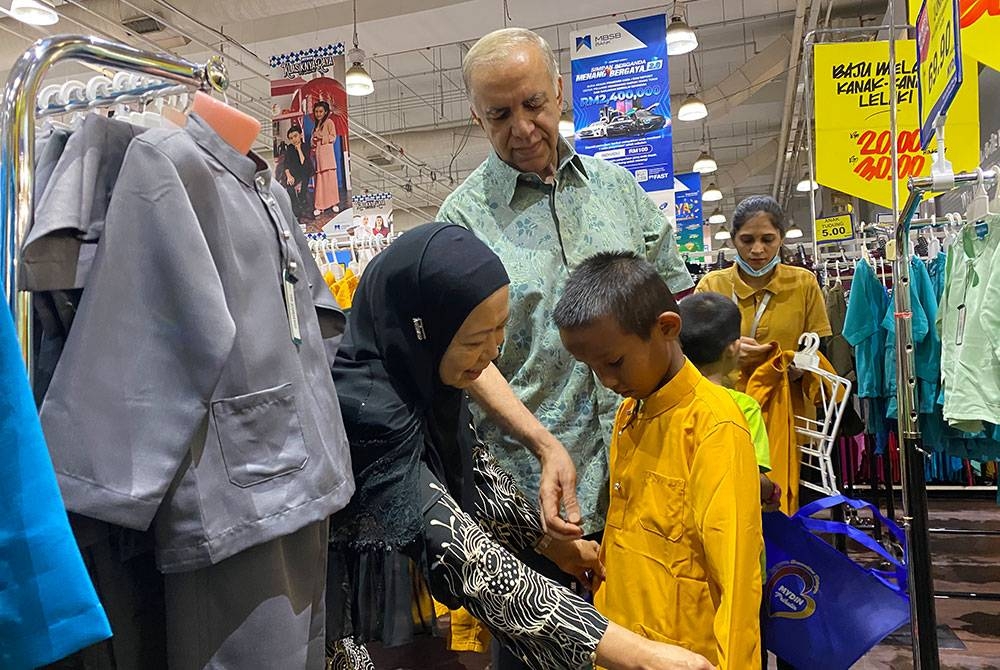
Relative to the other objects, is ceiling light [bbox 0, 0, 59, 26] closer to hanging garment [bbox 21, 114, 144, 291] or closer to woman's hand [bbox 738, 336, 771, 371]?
woman's hand [bbox 738, 336, 771, 371]

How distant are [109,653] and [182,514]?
0.77 ft

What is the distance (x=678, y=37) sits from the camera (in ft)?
22.7

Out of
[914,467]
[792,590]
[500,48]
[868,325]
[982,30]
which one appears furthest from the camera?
[868,325]

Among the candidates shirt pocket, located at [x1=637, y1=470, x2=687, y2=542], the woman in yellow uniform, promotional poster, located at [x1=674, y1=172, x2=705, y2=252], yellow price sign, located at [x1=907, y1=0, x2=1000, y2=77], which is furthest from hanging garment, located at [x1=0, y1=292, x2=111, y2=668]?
promotional poster, located at [x1=674, y1=172, x2=705, y2=252]

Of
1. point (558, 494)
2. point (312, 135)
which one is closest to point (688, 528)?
point (558, 494)

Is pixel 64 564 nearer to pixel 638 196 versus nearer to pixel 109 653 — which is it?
pixel 109 653

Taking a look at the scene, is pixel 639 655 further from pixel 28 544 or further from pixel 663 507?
pixel 28 544

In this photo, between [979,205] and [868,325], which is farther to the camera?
[868,325]

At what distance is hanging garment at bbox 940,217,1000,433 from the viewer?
2676 mm

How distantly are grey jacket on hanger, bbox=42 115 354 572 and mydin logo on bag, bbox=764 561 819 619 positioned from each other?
1.18 meters

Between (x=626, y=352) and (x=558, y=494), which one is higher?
(x=626, y=352)

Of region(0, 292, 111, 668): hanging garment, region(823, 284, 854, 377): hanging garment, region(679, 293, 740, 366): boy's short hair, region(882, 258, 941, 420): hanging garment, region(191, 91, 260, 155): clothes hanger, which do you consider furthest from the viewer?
region(823, 284, 854, 377): hanging garment

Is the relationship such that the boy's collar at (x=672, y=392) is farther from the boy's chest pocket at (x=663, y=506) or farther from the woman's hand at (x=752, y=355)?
the woman's hand at (x=752, y=355)

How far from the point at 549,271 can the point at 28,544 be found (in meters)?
1.19
